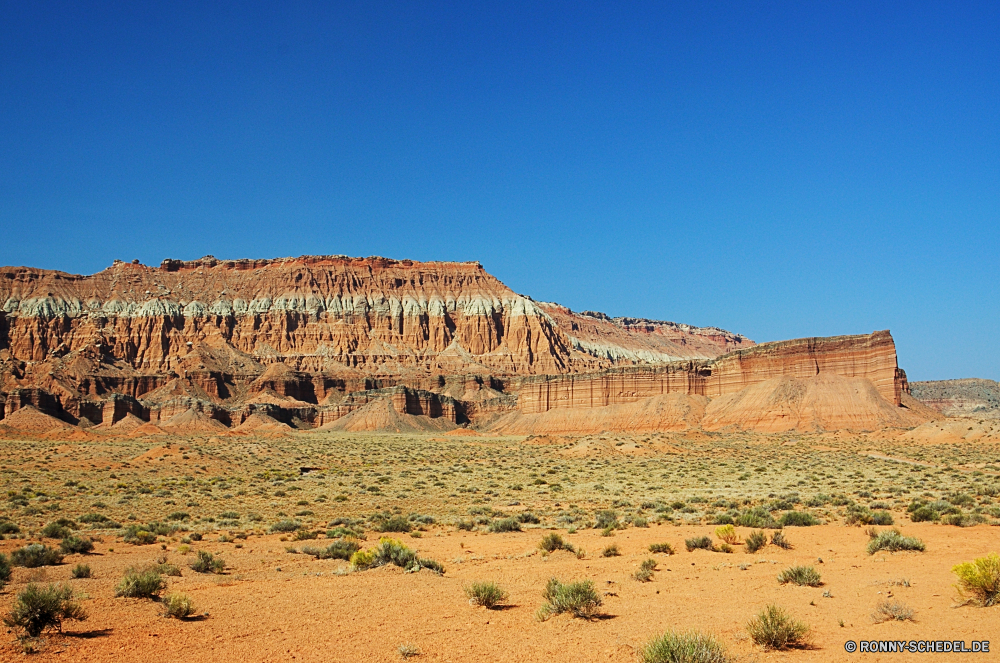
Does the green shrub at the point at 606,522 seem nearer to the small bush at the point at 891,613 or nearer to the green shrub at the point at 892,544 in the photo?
the green shrub at the point at 892,544

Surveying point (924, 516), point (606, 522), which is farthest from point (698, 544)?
point (924, 516)

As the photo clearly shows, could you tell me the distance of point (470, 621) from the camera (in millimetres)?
10125

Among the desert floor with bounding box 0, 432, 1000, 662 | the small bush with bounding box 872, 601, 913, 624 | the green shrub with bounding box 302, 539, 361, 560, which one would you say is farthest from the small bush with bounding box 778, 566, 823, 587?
the green shrub with bounding box 302, 539, 361, 560

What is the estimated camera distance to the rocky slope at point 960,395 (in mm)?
117562

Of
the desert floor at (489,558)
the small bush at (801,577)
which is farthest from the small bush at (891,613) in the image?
the small bush at (801,577)

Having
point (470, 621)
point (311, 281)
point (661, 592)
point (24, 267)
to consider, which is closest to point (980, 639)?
point (661, 592)

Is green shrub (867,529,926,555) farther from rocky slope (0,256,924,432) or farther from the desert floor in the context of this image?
rocky slope (0,256,924,432)

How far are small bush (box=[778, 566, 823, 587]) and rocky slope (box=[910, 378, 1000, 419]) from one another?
117031mm

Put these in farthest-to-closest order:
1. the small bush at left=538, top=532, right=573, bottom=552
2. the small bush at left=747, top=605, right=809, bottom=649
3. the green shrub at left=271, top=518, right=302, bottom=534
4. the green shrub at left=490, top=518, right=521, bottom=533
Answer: the green shrub at left=271, top=518, right=302, bottom=534 < the green shrub at left=490, top=518, right=521, bottom=533 < the small bush at left=538, top=532, right=573, bottom=552 < the small bush at left=747, top=605, right=809, bottom=649

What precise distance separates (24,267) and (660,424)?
145 m

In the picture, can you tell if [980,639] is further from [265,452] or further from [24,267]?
[24,267]

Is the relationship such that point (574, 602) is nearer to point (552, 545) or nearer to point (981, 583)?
point (981, 583)

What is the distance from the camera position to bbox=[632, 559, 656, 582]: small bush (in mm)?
12665

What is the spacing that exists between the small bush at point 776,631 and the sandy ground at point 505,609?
172mm
